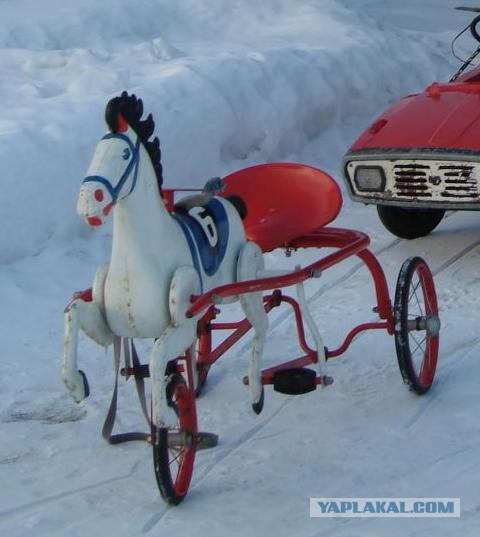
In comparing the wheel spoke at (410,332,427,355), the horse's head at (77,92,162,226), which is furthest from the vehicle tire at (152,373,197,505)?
the wheel spoke at (410,332,427,355)

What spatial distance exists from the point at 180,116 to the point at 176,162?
16.7 inches

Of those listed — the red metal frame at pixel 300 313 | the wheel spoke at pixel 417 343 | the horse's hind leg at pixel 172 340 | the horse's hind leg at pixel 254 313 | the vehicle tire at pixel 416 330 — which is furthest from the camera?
the wheel spoke at pixel 417 343

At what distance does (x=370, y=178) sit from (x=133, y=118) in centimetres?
299

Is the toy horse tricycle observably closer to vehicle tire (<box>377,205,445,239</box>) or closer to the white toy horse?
the white toy horse

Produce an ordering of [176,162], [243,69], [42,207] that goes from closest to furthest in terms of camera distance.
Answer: [42,207] → [176,162] → [243,69]

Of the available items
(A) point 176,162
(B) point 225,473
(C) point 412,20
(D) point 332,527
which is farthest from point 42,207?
(C) point 412,20

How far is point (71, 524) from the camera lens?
434 cm

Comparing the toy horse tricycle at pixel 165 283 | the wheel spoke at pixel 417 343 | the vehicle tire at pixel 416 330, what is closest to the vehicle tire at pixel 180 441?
the toy horse tricycle at pixel 165 283

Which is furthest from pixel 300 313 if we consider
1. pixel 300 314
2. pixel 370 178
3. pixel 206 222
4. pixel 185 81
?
pixel 185 81

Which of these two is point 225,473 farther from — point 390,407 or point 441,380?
point 441,380

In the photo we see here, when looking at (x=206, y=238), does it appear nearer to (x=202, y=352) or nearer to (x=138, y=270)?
(x=138, y=270)

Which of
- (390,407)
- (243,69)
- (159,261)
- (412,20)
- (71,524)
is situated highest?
(159,261)

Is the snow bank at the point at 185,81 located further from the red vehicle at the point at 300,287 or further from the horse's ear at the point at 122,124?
the horse's ear at the point at 122,124

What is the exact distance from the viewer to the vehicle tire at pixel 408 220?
25.1 feet
